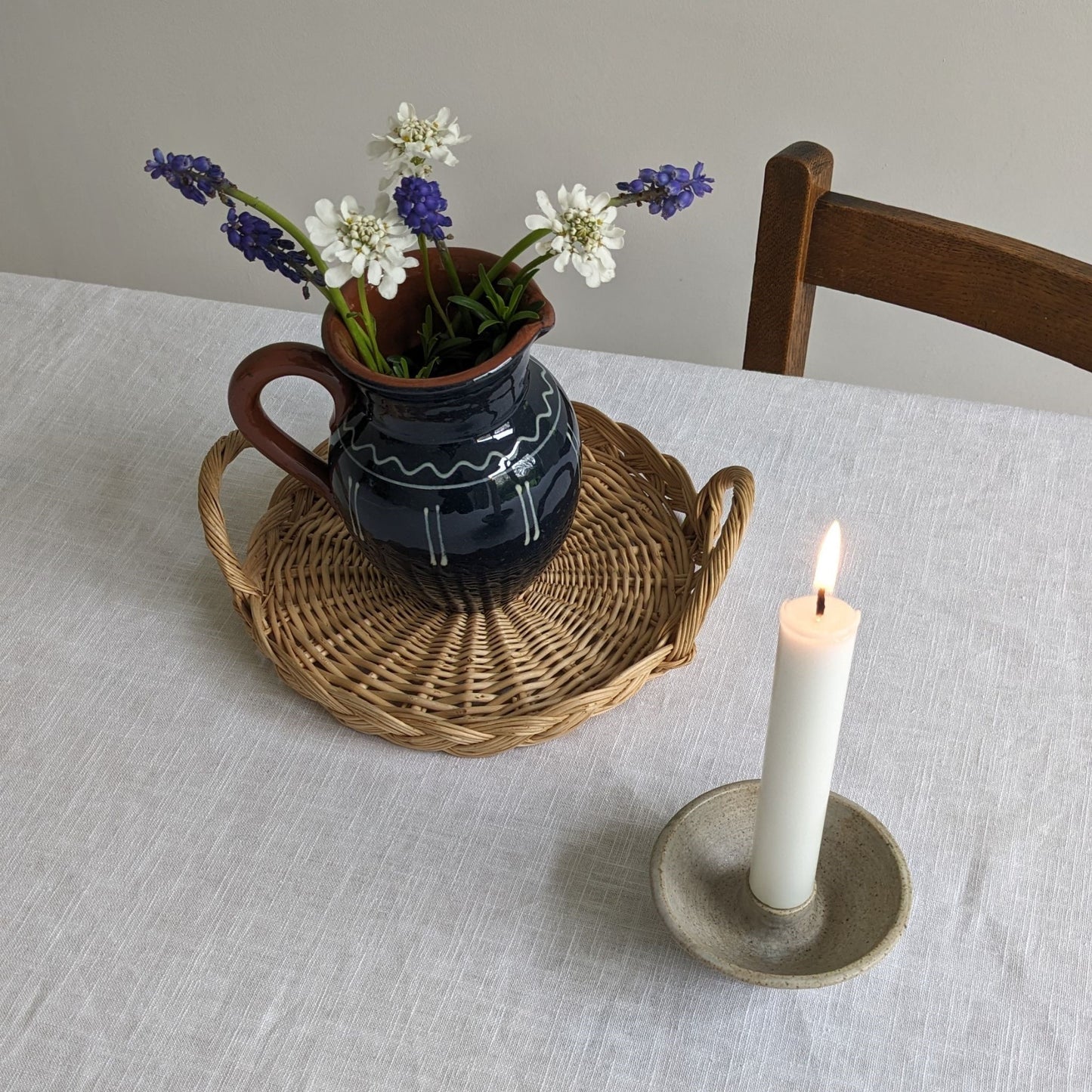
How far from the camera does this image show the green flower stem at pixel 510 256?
1.84 ft

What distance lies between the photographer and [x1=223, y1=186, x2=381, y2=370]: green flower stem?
0.54 m

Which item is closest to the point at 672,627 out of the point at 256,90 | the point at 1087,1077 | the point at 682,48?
the point at 1087,1077

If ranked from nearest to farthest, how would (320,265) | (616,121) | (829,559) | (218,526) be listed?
(829,559)
(320,265)
(218,526)
(616,121)

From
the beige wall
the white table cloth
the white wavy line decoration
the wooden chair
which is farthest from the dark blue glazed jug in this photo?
the beige wall

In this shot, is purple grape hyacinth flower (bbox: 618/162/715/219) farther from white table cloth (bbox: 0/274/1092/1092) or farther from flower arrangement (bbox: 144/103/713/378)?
white table cloth (bbox: 0/274/1092/1092)

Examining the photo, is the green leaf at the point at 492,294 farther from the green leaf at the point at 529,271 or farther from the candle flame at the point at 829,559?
the candle flame at the point at 829,559

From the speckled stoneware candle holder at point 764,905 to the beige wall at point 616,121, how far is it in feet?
3.77

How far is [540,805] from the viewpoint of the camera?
610 millimetres

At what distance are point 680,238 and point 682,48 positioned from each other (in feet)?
0.87

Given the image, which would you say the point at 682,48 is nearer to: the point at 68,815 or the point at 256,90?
the point at 256,90

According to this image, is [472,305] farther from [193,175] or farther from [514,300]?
[193,175]

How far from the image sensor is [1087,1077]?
1.65ft

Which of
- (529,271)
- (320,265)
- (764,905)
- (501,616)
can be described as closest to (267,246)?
(320,265)

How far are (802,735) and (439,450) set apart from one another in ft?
0.78
